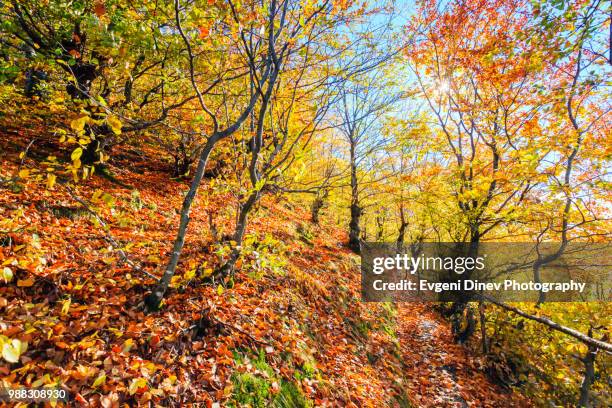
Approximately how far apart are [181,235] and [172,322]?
1.14m

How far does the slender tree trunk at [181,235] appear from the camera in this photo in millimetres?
3252

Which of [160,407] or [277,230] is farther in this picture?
[277,230]

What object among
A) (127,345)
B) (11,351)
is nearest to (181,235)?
(127,345)

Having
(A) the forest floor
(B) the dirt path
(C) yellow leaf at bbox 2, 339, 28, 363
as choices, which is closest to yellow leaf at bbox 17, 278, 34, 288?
(A) the forest floor

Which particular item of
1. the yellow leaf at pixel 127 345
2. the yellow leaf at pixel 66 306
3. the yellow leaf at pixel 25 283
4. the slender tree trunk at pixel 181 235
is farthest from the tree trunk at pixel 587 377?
the yellow leaf at pixel 25 283

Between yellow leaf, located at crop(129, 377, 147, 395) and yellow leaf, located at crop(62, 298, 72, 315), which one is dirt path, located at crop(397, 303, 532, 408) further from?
yellow leaf, located at crop(62, 298, 72, 315)

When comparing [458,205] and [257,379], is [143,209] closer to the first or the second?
[257,379]

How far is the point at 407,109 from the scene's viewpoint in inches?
449

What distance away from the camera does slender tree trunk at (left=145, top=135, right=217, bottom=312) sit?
3252 millimetres

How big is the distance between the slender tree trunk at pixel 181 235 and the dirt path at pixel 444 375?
5.79 meters

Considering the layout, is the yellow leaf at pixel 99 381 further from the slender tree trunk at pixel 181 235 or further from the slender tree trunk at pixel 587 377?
the slender tree trunk at pixel 587 377

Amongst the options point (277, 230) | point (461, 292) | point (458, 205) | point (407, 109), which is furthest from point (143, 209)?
point (407, 109)

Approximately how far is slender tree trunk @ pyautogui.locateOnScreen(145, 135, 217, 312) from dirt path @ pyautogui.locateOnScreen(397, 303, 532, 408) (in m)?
5.79

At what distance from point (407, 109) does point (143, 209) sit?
34.6ft
